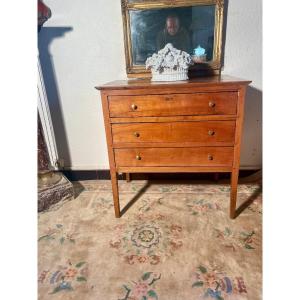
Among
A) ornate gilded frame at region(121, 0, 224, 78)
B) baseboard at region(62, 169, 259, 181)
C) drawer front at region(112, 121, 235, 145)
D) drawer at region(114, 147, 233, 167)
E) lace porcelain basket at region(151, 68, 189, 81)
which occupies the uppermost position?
ornate gilded frame at region(121, 0, 224, 78)

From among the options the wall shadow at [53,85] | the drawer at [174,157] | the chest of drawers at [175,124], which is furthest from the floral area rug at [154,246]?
the wall shadow at [53,85]

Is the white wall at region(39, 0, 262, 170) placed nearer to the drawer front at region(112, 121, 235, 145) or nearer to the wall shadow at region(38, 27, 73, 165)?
Answer: the wall shadow at region(38, 27, 73, 165)

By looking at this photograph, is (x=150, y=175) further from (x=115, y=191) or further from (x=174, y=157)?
(x=174, y=157)

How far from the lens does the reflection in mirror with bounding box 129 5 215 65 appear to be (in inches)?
76.7

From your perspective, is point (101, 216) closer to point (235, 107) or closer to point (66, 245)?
point (66, 245)

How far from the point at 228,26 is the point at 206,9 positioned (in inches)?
9.4

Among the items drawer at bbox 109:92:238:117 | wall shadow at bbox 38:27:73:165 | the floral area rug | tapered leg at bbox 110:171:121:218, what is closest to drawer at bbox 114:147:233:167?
tapered leg at bbox 110:171:121:218

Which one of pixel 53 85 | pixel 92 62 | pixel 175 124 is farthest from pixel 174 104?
pixel 53 85

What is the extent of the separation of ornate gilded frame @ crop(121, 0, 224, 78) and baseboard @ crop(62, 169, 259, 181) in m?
1.01

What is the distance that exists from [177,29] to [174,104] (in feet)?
2.69

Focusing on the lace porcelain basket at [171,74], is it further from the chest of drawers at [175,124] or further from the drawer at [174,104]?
the drawer at [174,104]

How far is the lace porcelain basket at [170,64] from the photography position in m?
1.74

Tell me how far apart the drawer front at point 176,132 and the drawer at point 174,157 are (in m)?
0.07
